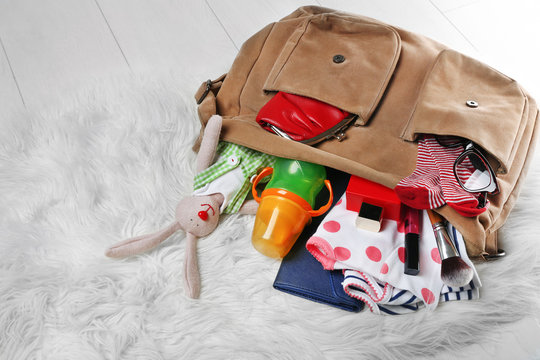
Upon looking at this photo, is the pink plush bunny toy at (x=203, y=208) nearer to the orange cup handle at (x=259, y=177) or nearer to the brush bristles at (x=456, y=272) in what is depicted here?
the orange cup handle at (x=259, y=177)

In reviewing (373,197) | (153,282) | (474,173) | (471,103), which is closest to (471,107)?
(471,103)

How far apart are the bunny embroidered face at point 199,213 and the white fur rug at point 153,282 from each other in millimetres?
28

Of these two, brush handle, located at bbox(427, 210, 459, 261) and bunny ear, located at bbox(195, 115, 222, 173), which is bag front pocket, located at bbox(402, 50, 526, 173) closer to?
brush handle, located at bbox(427, 210, 459, 261)

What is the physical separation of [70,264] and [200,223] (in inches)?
8.9

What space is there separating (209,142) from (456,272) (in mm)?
457

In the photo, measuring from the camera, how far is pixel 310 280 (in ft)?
2.54

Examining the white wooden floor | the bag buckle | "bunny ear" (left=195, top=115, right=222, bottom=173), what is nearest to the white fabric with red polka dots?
"bunny ear" (left=195, top=115, right=222, bottom=173)

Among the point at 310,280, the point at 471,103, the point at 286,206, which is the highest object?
the point at 471,103

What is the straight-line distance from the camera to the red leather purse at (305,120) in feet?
2.79

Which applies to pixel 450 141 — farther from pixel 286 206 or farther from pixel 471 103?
pixel 286 206

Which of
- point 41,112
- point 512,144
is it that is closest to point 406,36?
point 512,144

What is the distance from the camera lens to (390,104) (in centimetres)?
87

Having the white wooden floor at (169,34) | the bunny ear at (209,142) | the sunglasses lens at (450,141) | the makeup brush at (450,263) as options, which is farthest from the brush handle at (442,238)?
the white wooden floor at (169,34)

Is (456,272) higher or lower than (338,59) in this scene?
lower
